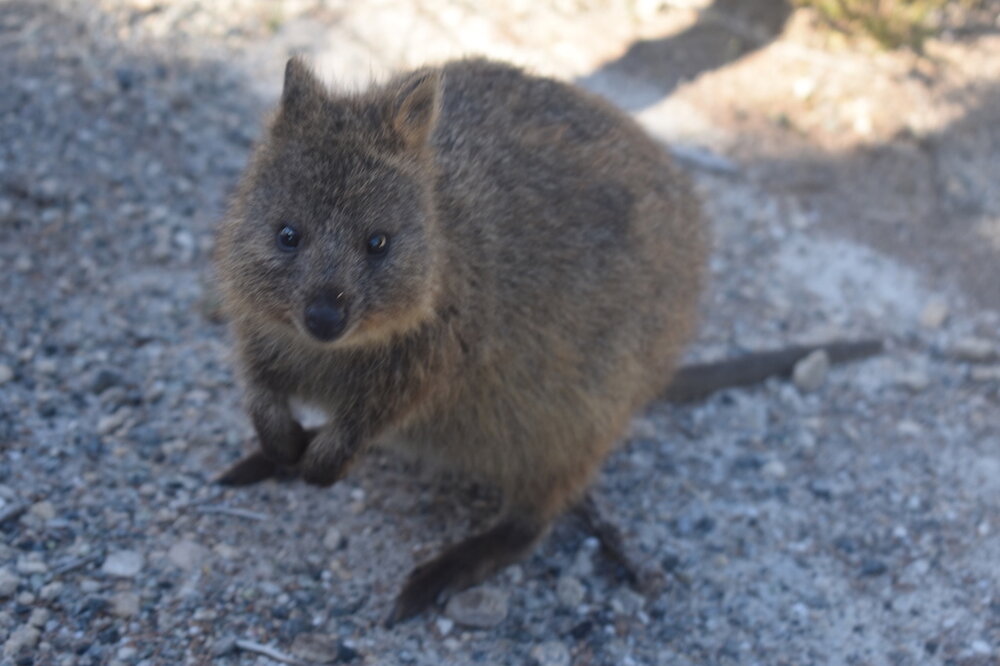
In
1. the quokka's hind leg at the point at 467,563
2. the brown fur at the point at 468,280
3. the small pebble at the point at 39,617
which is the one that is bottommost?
the quokka's hind leg at the point at 467,563

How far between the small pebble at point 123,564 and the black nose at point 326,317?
1178 millimetres

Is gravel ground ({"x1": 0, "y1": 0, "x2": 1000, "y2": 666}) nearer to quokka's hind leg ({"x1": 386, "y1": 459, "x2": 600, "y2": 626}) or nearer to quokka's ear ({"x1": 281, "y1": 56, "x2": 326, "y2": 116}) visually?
quokka's hind leg ({"x1": 386, "y1": 459, "x2": 600, "y2": 626})

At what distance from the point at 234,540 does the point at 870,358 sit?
3.14 meters

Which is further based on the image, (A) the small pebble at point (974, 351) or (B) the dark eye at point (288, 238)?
(A) the small pebble at point (974, 351)

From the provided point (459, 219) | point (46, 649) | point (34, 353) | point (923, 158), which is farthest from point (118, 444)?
point (923, 158)

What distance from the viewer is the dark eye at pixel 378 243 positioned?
3.15m

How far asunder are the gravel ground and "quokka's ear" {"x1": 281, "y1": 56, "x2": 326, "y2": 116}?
1.53 metres

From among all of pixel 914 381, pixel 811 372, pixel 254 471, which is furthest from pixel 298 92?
pixel 914 381

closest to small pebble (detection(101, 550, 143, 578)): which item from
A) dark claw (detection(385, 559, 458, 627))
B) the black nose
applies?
dark claw (detection(385, 559, 458, 627))

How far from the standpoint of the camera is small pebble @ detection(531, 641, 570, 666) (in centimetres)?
362

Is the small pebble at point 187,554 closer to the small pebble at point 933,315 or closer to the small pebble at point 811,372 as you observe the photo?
the small pebble at point 811,372

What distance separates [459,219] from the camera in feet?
11.6

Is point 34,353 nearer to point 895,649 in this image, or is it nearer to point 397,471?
point 397,471

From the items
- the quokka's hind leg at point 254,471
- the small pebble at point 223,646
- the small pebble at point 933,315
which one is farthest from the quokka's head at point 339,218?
the small pebble at point 933,315
